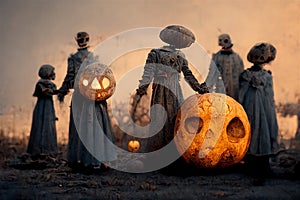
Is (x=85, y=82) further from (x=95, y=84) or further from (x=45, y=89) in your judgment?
(x=45, y=89)

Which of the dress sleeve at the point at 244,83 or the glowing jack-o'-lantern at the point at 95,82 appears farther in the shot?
the dress sleeve at the point at 244,83

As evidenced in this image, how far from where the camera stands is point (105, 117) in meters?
7.78

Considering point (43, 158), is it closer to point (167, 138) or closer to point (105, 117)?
point (105, 117)

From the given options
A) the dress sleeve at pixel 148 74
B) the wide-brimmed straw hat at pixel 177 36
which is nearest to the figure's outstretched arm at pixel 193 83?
the wide-brimmed straw hat at pixel 177 36

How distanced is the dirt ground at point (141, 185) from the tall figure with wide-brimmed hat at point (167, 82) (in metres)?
0.63

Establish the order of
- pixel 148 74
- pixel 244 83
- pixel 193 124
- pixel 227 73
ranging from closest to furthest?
pixel 193 124 → pixel 148 74 → pixel 244 83 → pixel 227 73

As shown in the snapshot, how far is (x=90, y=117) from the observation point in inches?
298

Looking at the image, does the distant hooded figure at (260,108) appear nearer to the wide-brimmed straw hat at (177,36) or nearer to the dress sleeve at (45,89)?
the wide-brimmed straw hat at (177,36)

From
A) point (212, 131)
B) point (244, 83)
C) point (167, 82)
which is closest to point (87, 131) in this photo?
point (167, 82)

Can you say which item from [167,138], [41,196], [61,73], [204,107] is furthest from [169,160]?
[61,73]

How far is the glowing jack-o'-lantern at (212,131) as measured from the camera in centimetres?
706

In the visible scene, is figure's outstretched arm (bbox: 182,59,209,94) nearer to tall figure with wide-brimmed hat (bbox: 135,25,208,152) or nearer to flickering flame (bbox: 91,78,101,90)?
tall figure with wide-brimmed hat (bbox: 135,25,208,152)

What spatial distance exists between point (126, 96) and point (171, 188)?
5411 millimetres

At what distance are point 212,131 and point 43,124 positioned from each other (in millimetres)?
3598
